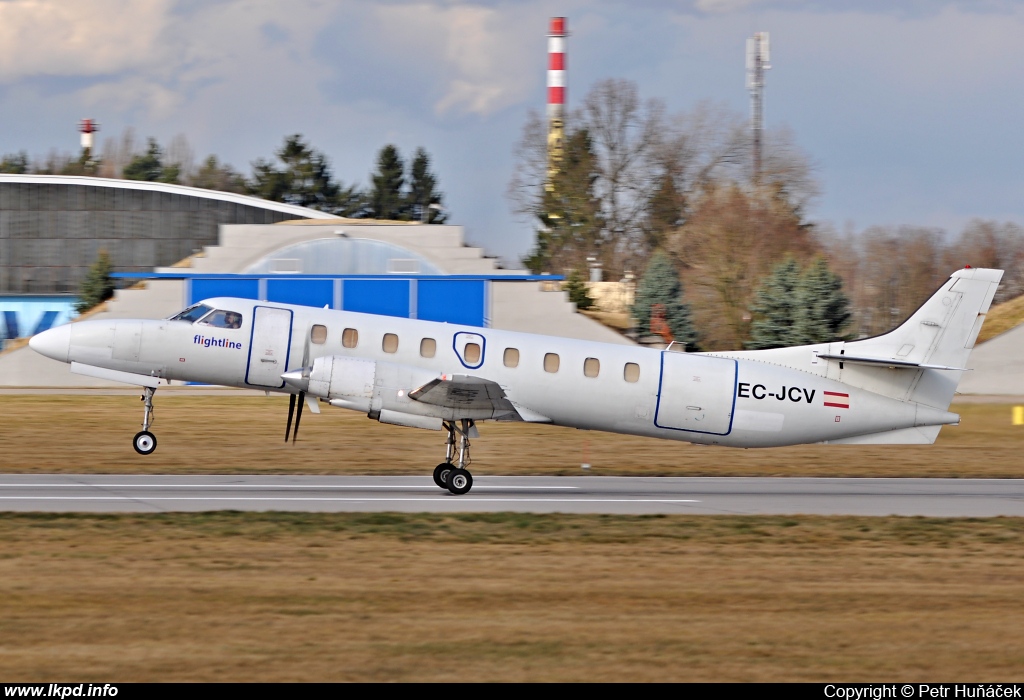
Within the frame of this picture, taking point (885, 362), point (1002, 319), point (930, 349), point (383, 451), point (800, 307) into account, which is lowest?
point (383, 451)

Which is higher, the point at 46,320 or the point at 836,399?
the point at 836,399

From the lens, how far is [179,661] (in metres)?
8.66

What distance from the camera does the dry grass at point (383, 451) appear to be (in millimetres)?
22422

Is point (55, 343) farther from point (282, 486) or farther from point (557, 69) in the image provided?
point (557, 69)

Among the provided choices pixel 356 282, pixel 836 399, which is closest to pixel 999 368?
pixel 356 282

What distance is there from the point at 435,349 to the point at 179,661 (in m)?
10.1

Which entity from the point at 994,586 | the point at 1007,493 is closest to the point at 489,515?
the point at 994,586

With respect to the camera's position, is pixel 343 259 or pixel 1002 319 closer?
pixel 343 259

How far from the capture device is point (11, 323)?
6147cm

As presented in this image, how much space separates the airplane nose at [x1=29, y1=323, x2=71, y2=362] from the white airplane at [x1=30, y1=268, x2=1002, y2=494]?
0.02 meters

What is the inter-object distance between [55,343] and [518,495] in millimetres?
8315

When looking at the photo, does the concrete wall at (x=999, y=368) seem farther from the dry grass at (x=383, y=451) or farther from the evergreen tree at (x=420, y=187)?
the evergreen tree at (x=420, y=187)

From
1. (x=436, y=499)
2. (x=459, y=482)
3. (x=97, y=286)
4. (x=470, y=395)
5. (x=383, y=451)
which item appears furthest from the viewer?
(x=97, y=286)
